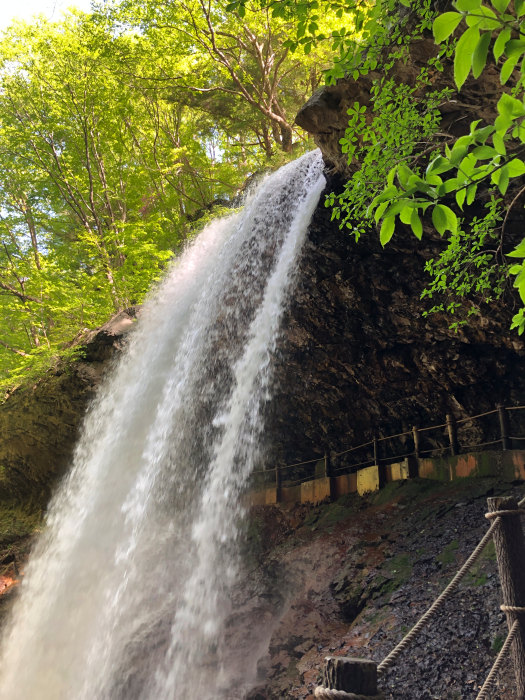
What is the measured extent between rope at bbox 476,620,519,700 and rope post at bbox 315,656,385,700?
26.9 inches

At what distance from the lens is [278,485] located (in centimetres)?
1043

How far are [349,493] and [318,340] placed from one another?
10.4 feet

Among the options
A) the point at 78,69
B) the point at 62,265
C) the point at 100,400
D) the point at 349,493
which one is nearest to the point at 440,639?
the point at 349,493

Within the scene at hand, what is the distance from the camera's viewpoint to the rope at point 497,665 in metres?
2.42

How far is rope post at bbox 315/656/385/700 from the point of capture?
81.8 inches

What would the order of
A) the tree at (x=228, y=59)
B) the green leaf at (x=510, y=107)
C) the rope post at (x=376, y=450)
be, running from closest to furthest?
the green leaf at (x=510, y=107) < the rope post at (x=376, y=450) < the tree at (x=228, y=59)

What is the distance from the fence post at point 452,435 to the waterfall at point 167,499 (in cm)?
353

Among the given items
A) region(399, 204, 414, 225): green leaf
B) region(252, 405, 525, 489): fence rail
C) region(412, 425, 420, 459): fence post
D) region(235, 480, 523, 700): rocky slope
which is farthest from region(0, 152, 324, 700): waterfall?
region(399, 204, 414, 225): green leaf

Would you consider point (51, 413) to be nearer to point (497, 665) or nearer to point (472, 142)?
point (497, 665)

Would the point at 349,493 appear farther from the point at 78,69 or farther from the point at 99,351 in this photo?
the point at 78,69

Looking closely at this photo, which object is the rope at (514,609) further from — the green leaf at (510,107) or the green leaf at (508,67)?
the green leaf at (508,67)

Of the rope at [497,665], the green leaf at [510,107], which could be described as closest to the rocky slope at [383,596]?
the rope at [497,665]

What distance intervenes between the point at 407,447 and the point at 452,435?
1378 millimetres

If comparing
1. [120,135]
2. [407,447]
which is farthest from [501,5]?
[120,135]
